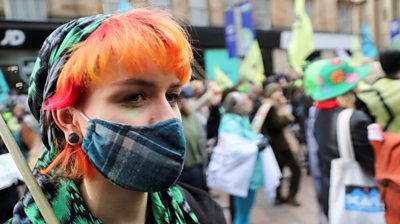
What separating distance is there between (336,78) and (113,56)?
2435mm

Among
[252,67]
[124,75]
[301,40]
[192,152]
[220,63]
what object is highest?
[124,75]

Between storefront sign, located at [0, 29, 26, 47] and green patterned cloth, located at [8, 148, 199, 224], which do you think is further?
storefront sign, located at [0, 29, 26, 47]

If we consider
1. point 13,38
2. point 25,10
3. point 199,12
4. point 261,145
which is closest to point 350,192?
point 261,145

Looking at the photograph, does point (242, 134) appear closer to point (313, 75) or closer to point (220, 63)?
point (313, 75)

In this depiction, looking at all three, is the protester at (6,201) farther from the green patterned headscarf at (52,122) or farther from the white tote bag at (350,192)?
the white tote bag at (350,192)

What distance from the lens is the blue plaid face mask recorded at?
0.99 metres

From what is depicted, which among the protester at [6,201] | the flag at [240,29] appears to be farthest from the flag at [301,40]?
the protester at [6,201]

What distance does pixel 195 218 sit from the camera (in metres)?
1.25

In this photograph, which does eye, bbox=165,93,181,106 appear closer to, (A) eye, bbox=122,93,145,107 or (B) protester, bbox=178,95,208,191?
(A) eye, bbox=122,93,145,107

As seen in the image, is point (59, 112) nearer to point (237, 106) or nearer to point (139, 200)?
point (139, 200)

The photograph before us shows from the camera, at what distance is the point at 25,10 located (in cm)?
1197

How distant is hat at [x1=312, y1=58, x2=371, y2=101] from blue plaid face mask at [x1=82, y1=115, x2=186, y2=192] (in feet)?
7.25

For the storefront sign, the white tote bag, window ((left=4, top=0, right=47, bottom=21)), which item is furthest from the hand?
window ((left=4, top=0, right=47, bottom=21))

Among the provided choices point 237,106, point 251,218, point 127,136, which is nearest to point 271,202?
point 251,218
